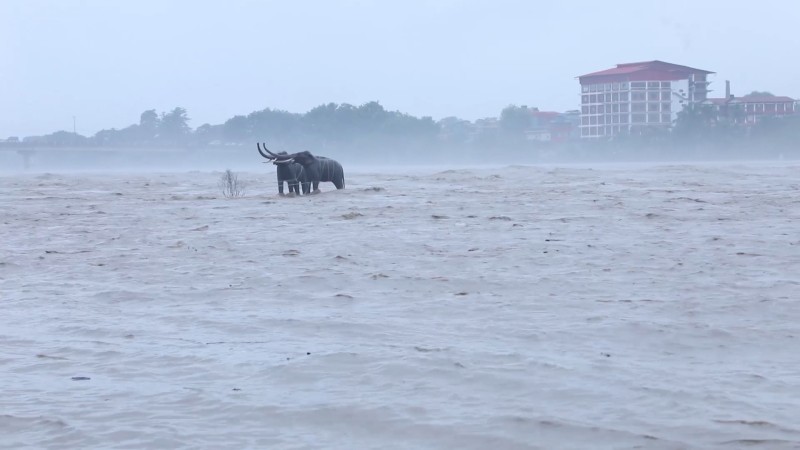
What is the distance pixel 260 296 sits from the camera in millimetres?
9062

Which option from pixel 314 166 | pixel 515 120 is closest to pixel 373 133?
pixel 515 120

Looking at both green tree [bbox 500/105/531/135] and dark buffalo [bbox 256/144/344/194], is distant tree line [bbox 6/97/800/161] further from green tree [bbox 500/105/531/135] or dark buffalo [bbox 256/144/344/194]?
dark buffalo [bbox 256/144/344/194]

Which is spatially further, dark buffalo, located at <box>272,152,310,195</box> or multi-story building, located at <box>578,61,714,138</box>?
multi-story building, located at <box>578,61,714,138</box>

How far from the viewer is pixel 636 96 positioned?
87.7 metres

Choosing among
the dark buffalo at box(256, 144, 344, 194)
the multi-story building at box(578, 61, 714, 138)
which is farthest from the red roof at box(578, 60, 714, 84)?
the dark buffalo at box(256, 144, 344, 194)

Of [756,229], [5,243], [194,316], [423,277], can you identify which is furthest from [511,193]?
[194,316]

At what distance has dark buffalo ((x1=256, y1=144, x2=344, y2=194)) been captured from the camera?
2150cm

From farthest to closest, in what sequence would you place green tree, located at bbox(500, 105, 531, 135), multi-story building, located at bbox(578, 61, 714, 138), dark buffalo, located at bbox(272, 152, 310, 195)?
1. green tree, located at bbox(500, 105, 531, 135)
2. multi-story building, located at bbox(578, 61, 714, 138)
3. dark buffalo, located at bbox(272, 152, 310, 195)

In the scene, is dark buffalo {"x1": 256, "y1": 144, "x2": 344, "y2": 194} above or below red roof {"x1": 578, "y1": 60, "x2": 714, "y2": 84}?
below

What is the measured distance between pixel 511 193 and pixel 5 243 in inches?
507

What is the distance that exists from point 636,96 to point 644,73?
183 centimetres

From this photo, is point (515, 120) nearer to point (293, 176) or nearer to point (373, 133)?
point (373, 133)

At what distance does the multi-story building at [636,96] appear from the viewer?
287ft

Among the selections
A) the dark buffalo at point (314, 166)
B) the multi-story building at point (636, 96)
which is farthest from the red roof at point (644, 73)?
the dark buffalo at point (314, 166)
